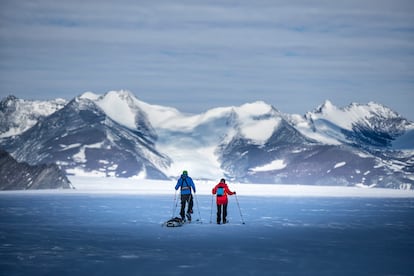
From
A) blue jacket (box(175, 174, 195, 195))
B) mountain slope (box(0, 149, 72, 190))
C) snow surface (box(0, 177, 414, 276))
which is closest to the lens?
snow surface (box(0, 177, 414, 276))

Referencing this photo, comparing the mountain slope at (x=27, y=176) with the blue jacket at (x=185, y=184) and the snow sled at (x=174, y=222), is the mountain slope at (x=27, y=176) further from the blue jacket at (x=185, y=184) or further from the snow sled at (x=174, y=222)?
the snow sled at (x=174, y=222)

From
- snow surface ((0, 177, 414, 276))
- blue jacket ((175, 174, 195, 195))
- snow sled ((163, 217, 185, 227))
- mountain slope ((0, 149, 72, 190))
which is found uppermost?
mountain slope ((0, 149, 72, 190))

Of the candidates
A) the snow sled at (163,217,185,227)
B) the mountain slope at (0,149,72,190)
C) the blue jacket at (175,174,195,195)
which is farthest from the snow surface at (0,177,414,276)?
the mountain slope at (0,149,72,190)

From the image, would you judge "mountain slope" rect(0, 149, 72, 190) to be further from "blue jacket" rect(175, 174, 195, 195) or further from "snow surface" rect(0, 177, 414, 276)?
"blue jacket" rect(175, 174, 195, 195)

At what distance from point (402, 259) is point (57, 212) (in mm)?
30740

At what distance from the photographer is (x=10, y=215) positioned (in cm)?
4822

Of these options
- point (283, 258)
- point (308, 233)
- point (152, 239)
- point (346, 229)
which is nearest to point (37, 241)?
point (152, 239)

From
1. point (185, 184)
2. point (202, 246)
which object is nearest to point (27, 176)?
point (185, 184)

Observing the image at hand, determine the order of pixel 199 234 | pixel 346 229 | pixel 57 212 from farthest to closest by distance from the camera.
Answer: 1. pixel 57 212
2. pixel 346 229
3. pixel 199 234

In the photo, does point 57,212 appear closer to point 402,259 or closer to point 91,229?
point 91,229

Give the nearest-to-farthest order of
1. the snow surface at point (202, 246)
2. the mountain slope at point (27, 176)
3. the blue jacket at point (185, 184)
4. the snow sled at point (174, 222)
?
the snow surface at point (202, 246) < the snow sled at point (174, 222) < the blue jacket at point (185, 184) < the mountain slope at point (27, 176)

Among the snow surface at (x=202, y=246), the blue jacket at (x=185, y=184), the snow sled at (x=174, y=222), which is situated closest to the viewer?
the snow surface at (x=202, y=246)

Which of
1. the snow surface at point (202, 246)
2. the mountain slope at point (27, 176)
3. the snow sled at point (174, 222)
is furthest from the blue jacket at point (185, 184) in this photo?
the mountain slope at point (27, 176)

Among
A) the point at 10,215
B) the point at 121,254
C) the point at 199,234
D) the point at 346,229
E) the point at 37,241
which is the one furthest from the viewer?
the point at 10,215
